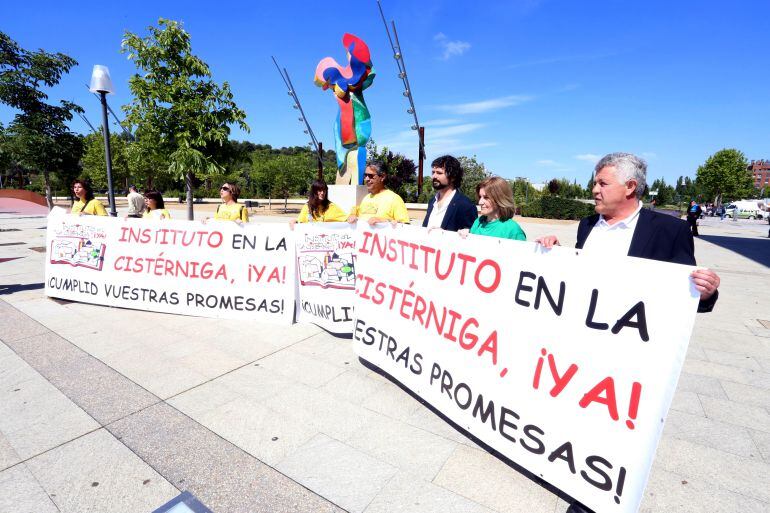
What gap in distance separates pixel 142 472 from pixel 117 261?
3.94 m

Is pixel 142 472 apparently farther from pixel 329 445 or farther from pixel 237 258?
pixel 237 258

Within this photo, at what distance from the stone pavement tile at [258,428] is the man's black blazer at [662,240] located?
2.36m

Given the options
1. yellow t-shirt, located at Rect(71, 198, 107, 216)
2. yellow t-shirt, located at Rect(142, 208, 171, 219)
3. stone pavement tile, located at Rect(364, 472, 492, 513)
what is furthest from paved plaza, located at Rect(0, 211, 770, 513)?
yellow t-shirt, located at Rect(71, 198, 107, 216)

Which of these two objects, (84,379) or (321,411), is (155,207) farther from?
(321,411)

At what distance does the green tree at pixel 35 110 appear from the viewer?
45.0 feet

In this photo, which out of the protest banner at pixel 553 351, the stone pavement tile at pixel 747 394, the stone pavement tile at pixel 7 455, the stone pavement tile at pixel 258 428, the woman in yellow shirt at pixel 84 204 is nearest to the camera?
the protest banner at pixel 553 351

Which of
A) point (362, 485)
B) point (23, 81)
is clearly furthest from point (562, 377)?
point (23, 81)

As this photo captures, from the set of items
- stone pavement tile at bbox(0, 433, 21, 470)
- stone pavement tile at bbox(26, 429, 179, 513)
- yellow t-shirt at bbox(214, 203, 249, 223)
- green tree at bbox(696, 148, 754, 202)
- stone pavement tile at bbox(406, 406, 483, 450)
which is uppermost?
green tree at bbox(696, 148, 754, 202)

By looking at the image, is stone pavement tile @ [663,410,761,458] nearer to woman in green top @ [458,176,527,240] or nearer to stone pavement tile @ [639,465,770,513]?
stone pavement tile @ [639,465,770,513]

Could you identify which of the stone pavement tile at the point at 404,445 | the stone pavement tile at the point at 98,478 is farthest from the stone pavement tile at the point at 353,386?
the stone pavement tile at the point at 98,478

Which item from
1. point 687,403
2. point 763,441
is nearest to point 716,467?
point 763,441

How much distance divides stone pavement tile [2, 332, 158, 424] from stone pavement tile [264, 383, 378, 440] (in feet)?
3.42

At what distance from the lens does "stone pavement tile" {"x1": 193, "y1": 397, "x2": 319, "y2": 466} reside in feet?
8.46

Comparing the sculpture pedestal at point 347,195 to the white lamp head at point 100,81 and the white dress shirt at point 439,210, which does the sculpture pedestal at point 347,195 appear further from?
the white dress shirt at point 439,210
